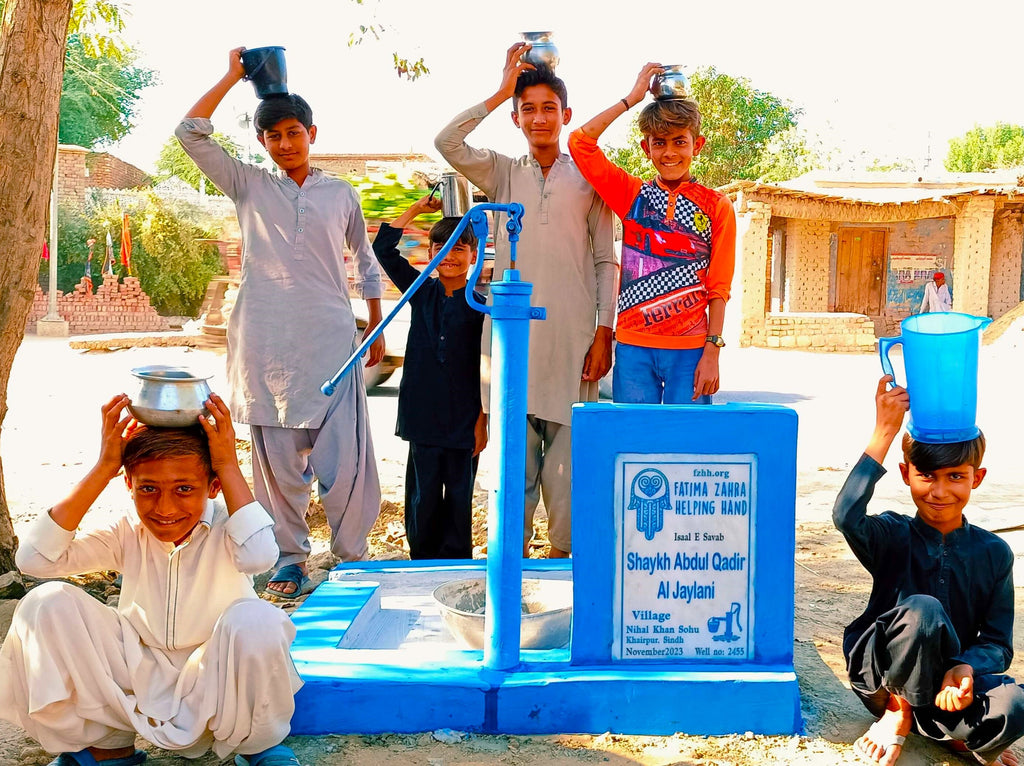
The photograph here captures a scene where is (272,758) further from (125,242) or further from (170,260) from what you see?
(170,260)

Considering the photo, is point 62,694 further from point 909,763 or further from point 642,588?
point 909,763

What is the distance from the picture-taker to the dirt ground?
2330mm

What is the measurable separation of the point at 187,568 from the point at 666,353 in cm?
175

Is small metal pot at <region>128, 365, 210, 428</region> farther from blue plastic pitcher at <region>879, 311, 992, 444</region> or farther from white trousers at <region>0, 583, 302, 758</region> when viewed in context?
blue plastic pitcher at <region>879, 311, 992, 444</region>

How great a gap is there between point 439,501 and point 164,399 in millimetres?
1715

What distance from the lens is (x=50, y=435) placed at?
297 inches

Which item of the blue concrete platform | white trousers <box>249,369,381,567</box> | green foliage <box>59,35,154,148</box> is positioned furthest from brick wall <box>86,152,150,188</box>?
the blue concrete platform

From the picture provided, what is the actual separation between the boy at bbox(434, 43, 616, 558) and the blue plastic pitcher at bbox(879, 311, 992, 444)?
1257 mm

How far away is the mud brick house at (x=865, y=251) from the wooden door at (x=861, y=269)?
24mm

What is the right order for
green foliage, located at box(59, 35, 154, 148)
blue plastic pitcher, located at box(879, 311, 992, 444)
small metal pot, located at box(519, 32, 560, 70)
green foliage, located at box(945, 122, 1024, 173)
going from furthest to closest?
green foliage, located at box(945, 122, 1024, 173) < green foliage, located at box(59, 35, 154, 148) < small metal pot, located at box(519, 32, 560, 70) < blue plastic pitcher, located at box(879, 311, 992, 444)

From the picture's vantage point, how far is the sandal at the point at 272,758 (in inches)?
86.1

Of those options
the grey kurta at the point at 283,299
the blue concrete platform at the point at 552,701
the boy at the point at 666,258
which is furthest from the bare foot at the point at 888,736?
the grey kurta at the point at 283,299

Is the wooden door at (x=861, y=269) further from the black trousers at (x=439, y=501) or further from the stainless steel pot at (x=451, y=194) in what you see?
the black trousers at (x=439, y=501)

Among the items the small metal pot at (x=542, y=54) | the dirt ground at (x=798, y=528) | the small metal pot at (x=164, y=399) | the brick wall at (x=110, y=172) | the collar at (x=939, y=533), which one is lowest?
the dirt ground at (x=798, y=528)
